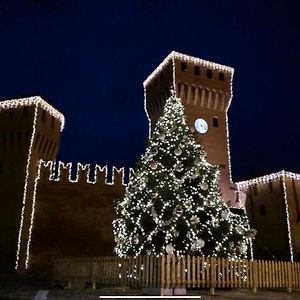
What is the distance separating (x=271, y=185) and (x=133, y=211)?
44.8 ft

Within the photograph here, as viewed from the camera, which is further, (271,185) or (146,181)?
(271,185)

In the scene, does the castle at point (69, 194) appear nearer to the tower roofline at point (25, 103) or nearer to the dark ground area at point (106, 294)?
the tower roofline at point (25, 103)

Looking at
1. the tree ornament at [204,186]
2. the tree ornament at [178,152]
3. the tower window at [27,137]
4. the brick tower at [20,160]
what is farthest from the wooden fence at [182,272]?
the tower window at [27,137]

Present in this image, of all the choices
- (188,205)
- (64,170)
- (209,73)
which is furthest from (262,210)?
(188,205)


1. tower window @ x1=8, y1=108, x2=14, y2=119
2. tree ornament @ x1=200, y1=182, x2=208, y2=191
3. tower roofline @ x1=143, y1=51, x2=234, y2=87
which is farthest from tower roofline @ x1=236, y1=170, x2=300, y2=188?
tower window @ x1=8, y1=108, x2=14, y2=119

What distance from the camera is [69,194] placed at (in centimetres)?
2395

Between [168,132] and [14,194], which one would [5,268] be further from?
[168,132]

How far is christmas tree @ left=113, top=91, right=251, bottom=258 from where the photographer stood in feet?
45.0

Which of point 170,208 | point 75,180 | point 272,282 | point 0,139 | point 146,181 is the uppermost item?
point 0,139

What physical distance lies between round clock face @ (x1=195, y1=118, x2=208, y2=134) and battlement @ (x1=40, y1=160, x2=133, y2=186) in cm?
574

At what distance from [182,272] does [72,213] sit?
1310 cm

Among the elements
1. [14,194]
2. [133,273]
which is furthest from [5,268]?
[133,273]

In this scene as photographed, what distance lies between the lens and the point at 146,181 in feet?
48.9

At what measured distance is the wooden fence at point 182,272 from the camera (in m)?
11.6
